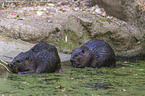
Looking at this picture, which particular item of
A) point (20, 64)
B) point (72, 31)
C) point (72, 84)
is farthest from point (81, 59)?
point (72, 84)

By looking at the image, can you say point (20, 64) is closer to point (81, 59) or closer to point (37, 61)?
point (37, 61)

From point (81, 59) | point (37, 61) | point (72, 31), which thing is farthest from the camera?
point (72, 31)

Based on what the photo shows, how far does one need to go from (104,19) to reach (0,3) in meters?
4.39

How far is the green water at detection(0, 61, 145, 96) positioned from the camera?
3745mm

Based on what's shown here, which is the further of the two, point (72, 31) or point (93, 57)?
point (72, 31)

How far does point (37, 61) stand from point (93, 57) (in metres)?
1.73

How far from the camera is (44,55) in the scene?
559cm

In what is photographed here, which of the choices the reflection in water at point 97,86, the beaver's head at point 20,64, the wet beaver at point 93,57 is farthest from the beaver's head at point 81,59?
the reflection in water at point 97,86

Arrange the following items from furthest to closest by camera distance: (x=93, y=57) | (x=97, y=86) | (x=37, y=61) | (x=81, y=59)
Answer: (x=93, y=57)
(x=81, y=59)
(x=37, y=61)
(x=97, y=86)

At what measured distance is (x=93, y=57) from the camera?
21.7 ft

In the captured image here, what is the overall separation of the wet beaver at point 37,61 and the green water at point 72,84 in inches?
8.2

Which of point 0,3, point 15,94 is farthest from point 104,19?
point 15,94

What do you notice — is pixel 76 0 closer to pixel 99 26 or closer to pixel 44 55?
pixel 99 26

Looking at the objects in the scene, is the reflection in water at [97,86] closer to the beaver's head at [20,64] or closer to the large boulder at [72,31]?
the beaver's head at [20,64]
